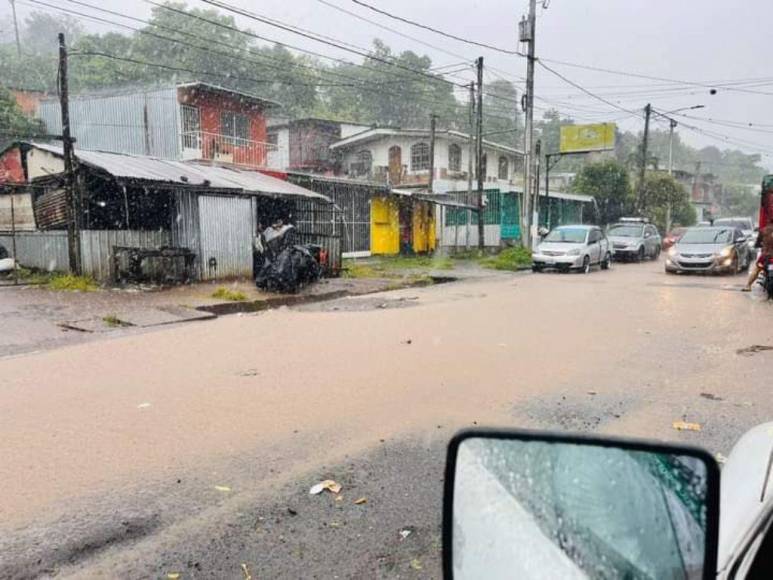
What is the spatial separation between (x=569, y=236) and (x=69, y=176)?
15.9m

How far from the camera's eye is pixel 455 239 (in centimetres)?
3117

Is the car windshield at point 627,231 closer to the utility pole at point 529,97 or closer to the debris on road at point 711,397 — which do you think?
the utility pole at point 529,97

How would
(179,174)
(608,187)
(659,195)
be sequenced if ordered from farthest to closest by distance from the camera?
(659,195) → (608,187) → (179,174)

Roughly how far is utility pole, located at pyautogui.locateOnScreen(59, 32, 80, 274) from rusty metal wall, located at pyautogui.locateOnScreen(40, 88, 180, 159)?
1319cm

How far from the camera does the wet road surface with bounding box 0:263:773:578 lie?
3.30 m

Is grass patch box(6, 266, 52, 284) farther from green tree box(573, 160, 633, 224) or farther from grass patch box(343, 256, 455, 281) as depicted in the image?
green tree box(573, 160, 633, 224)

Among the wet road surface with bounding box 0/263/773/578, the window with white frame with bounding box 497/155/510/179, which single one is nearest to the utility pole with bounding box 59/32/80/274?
the wet road surface with bounding box 0/263/773/578

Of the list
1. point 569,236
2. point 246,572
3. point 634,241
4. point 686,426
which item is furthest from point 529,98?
point 246,572

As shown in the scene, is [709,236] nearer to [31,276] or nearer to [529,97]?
[529,97]

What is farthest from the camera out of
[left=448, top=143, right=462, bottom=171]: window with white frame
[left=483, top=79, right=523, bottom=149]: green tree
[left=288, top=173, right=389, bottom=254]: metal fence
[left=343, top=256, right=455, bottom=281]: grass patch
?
[left=483, top=79, right=523, bottom=149]: green tree

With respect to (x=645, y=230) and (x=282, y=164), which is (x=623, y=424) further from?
(x=282, y=164)

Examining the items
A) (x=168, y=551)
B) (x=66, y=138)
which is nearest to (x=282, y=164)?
(x=66, y=138)

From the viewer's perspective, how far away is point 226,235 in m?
16.6

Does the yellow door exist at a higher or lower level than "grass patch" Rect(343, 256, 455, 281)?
higher
